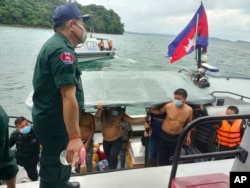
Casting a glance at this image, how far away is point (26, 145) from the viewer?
3.87 m

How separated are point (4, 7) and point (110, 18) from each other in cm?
3271

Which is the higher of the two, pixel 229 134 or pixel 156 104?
pixel 156 104

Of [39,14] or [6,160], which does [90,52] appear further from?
[39,14]

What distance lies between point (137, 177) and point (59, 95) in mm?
1335

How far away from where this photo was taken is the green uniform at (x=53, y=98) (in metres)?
1.73

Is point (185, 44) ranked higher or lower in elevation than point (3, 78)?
higher

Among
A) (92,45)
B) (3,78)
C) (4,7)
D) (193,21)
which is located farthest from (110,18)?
(193,21)

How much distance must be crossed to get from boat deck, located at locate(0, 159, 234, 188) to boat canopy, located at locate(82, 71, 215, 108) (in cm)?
118

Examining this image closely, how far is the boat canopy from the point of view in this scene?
3.83 m

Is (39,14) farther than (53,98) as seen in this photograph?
Yes

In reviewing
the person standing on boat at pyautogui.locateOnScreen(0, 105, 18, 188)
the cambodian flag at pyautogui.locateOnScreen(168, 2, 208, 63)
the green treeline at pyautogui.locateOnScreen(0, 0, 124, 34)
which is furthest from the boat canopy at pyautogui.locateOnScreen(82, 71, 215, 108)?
the green treeline at pyautogui.locateOnScreen(0, 0, 124, 34)

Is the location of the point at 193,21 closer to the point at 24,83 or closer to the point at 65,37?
the point at 65,37

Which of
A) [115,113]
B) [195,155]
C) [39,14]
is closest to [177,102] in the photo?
[115,113]

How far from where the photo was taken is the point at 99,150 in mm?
5062
